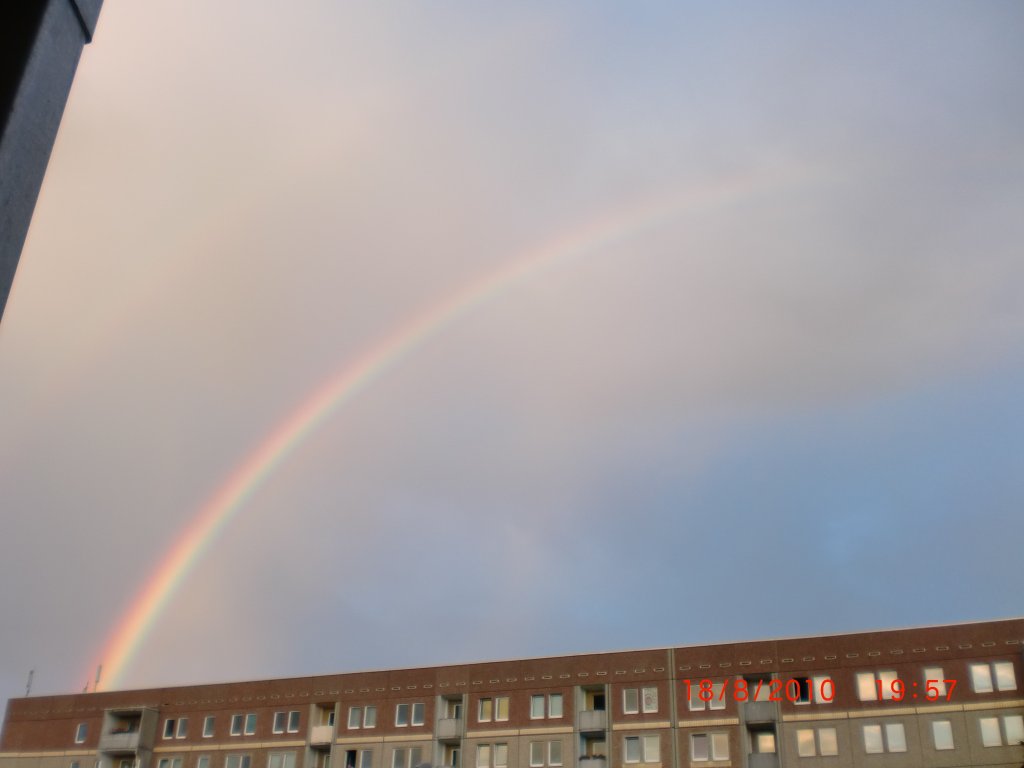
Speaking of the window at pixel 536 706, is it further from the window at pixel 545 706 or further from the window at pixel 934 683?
the window at pixel 934 683

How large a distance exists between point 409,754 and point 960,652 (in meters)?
35.0

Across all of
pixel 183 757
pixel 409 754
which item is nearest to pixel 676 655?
pixel 409 754

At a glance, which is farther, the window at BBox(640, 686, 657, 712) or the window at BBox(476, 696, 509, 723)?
the window at BBox(476, 696, 509, 723)

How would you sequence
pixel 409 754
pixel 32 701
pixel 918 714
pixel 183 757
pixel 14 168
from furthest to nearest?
pixel 32 701
pixel 183 757
pixel 409 754
pixel 918 714
pixel 14 168

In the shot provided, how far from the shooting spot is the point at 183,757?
7738 cm

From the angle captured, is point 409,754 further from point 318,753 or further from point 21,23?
point 21,23

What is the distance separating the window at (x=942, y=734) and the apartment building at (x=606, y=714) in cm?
10

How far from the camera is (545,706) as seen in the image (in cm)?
6862

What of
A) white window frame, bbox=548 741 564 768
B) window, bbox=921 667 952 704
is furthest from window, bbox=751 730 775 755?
white window frame, bbox=548 741 564 768

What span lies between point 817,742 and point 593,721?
13725 mm

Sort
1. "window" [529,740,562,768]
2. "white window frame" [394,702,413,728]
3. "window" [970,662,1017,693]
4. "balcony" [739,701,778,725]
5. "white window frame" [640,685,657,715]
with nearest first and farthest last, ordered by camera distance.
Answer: "window" [970,662,1017,693], "balcony" [739,701,778,725], "white window frame" [640,685,657,715], "window" [529,740,562,768], "white window frame" [394,702,413,728]

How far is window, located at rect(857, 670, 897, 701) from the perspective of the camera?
5984 centimetres

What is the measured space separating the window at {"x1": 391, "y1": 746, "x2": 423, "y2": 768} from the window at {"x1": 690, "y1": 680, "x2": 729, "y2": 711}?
18644 mm
